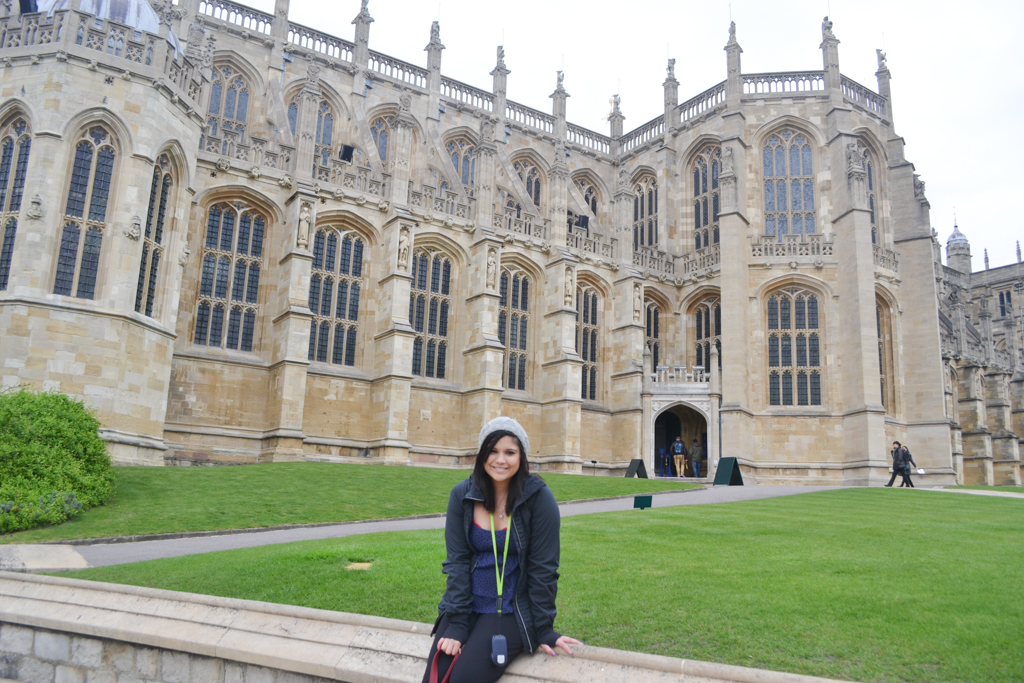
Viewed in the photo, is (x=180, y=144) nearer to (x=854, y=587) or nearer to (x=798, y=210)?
(x=854, y=587)

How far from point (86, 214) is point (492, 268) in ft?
47.1

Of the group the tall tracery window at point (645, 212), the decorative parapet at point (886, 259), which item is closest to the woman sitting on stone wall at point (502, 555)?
the decorative parapet at point (886, 259)

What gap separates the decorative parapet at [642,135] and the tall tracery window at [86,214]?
2636 cm

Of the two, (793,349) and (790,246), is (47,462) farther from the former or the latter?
(790,246)

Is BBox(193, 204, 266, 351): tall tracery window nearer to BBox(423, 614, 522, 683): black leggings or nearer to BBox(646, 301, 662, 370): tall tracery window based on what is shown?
BBox(646, 301, 662, 370): tall tracery window

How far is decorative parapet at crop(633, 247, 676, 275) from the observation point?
1380 inches

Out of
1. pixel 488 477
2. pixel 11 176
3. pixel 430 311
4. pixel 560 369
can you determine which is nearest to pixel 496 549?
pixel 488 477

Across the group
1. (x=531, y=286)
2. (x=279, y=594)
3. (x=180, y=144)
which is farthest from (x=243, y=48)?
(x=279, y=594)

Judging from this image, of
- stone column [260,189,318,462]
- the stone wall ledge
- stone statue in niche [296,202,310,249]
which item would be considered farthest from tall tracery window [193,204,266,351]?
the stone wall ledge

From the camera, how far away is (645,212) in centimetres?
3872

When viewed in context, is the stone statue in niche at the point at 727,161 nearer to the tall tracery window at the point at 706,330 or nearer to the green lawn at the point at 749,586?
the tall tracery window at the point at 706,330

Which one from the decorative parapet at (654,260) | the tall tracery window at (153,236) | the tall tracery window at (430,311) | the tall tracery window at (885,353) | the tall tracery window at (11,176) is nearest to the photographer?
the tall tracery window at (11,176)

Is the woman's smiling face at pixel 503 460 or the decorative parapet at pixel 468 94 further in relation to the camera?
the decorative parapet at pixel 468 94

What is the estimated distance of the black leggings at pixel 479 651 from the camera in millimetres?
4371
